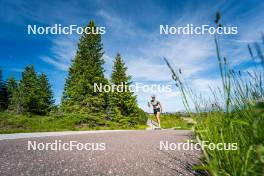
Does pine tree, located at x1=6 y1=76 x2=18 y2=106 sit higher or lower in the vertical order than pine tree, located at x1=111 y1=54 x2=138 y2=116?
higher

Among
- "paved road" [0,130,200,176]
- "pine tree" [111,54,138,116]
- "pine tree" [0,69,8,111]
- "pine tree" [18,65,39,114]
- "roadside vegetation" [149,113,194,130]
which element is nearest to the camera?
"roadside vegetation" [149,113,194,130]

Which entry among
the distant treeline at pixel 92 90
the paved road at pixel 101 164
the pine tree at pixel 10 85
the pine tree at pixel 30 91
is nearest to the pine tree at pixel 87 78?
the distant treeline at pixel 92 90

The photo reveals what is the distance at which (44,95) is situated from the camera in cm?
4438

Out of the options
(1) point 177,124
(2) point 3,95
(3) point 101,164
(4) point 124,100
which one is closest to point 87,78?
(4) point 124,100

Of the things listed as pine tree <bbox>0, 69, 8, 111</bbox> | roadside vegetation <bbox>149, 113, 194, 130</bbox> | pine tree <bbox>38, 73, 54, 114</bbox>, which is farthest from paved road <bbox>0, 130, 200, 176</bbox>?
pine tree <bbox>0, 69, 8, 111</bbox>

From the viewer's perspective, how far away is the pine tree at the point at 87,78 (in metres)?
28.6

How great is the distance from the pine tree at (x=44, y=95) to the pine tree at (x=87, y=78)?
12510 mm

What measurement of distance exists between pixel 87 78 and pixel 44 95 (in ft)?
60.8

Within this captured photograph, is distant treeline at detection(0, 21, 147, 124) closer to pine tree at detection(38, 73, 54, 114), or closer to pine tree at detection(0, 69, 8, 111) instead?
pine tree at detection(38, 73, 54, 114)

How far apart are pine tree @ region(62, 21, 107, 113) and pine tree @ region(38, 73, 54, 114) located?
12510mm

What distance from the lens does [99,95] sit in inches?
1147

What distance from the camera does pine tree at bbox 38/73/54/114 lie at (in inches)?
1678

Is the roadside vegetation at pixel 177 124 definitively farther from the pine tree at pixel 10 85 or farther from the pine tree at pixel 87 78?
the pine tree at pixel 10 85

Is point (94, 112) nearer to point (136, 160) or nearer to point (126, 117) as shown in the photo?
point (126, 117)
